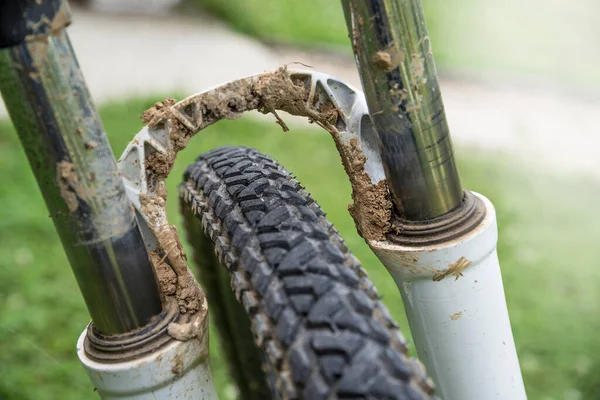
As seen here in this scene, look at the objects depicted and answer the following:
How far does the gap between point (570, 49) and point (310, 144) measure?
5.67 feet

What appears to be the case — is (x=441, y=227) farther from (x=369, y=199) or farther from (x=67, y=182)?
(x=67, y=182)

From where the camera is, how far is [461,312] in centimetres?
79

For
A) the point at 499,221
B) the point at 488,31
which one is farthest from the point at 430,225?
the point at 488,31

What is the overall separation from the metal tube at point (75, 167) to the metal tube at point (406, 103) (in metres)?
0.28

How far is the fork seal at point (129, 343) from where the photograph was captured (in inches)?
28.3

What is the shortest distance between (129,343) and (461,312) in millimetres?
369

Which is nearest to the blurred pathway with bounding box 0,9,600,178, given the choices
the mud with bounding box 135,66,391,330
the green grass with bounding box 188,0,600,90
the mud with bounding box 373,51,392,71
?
the green grass with bounding box 188,0,600,90

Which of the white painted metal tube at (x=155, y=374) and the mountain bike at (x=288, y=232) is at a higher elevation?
the mountain bike at (x=288, y=232)

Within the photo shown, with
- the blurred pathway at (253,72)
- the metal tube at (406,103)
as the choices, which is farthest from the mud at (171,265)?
the blurred pathway at (253,72)

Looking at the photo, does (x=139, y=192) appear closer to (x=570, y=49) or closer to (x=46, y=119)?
(x=46, y=119)

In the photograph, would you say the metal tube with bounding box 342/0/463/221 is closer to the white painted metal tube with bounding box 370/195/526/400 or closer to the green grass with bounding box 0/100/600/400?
the white painted metal tube with bounding box 370/195/526/400

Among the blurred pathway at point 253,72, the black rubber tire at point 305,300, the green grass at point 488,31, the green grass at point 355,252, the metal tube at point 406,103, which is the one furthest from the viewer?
the green grass at point 488,31

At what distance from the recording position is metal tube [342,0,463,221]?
0.71 m

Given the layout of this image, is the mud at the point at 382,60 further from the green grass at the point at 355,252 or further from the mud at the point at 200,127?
the green grass at the point at 355,252
